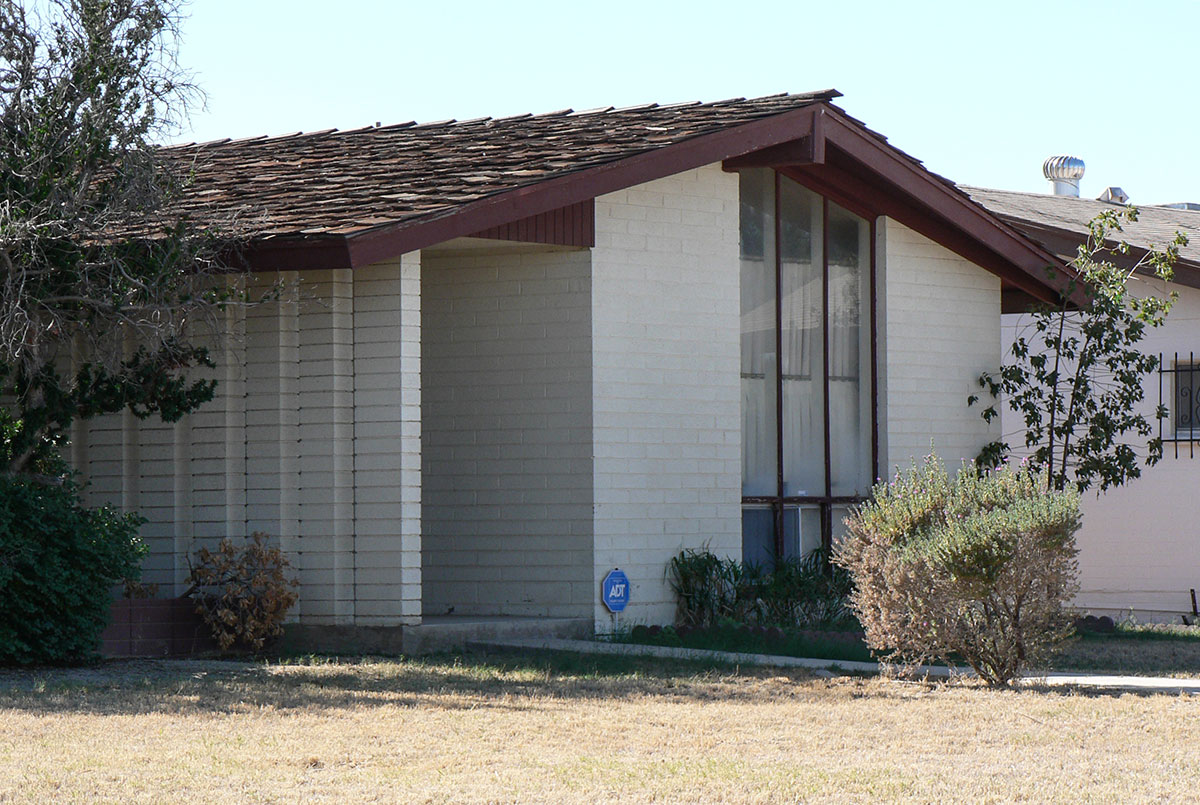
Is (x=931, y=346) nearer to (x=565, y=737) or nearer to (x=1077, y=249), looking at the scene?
(x=1077, y=249)

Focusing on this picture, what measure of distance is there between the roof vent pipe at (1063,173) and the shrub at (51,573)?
17.4m

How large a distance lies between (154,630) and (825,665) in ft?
15.6

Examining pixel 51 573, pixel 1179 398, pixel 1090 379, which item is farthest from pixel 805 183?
pixel 51 573

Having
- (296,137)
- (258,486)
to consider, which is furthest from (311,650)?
(296,137)

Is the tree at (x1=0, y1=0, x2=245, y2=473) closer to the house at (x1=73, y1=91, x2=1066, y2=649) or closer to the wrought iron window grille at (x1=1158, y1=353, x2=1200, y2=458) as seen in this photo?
the house at (x1=73, y1=91, x2=1066, y2=649)

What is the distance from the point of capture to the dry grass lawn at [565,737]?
7086mm

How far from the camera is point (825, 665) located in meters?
11.6

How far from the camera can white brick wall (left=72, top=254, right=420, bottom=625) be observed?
12336 millimetres

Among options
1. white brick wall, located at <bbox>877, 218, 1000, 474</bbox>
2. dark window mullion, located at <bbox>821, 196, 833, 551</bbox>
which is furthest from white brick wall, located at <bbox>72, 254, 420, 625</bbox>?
white brick wall, located at <bbox>877, 218, 1000, 474</bbox>

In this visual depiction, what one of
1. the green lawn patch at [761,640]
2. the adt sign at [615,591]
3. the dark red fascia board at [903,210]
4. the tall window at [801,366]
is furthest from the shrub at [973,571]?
the dark red fascia board at [903,210]

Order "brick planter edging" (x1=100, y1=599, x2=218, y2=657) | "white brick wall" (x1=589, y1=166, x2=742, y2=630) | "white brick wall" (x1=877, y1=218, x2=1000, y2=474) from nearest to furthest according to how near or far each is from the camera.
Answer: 1. "brick planter edging" (x1=100, y1=599, x2=218, y2=657)
2. "white brick wall" (x1=589, y1=166, x2=742, y2=630)
3. "white brick wall" (x1=877, y1=218, x2=1000, y2=474)

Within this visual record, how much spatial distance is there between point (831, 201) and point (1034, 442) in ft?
11.0

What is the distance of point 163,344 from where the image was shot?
11.8 meters

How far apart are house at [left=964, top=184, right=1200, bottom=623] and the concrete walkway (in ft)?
23.7
